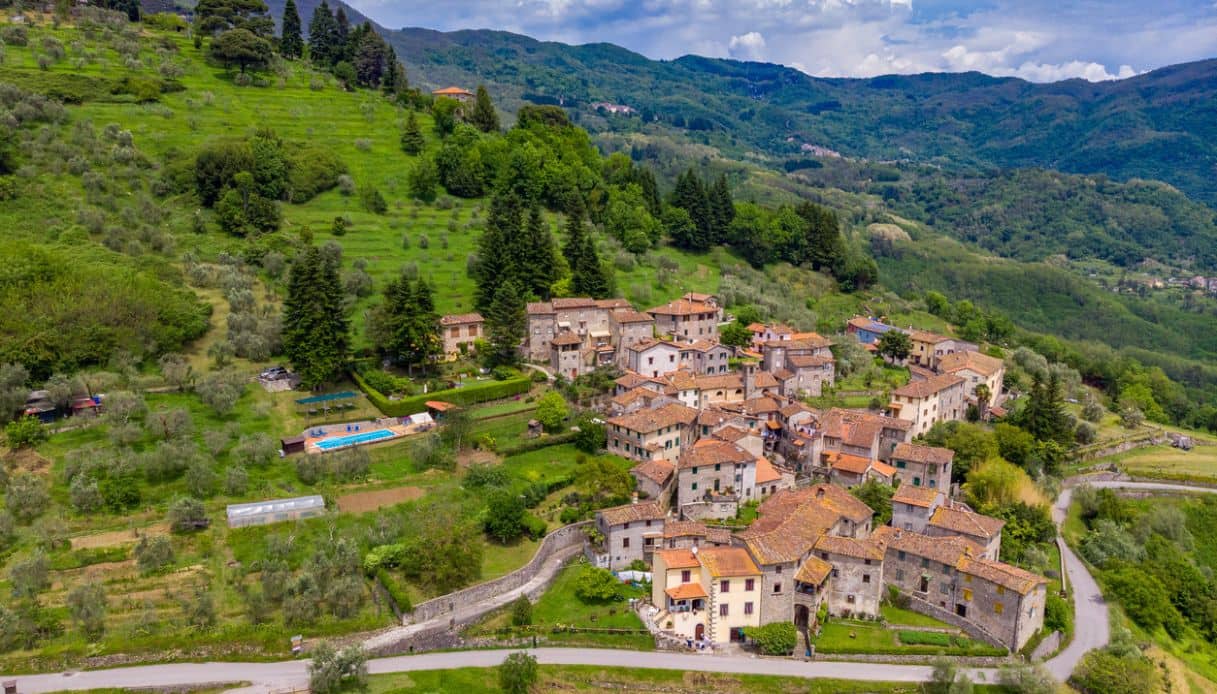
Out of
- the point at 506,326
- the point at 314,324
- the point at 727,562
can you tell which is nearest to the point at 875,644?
the point at 727,562

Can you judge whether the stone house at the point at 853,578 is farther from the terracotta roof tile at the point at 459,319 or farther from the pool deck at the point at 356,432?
the terracotta roof tile at the point at 459,319

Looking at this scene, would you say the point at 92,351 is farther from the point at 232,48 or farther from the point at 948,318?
the point at 948,318

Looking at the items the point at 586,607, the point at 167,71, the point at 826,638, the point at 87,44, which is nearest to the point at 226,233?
the point at 167,71

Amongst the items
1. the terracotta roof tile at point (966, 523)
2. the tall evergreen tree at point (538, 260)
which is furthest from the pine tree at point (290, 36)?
the terracotta roof tile at point (966, 523)

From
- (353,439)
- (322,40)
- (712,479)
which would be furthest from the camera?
(322,40)

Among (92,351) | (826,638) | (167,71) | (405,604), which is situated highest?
(167,71)

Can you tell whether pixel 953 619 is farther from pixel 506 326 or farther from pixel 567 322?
pixel 506 326
